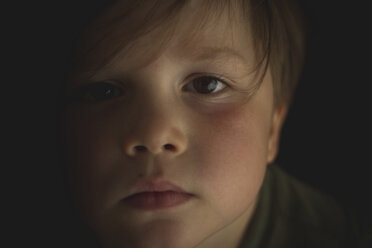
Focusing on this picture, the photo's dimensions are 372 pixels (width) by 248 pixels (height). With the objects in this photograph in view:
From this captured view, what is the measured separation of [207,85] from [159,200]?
271 millimetres

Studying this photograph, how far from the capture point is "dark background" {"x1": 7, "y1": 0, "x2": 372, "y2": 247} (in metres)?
1.06

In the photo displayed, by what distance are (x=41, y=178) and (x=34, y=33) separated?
19.1 inches

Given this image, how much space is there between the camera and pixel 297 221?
3.68 feet

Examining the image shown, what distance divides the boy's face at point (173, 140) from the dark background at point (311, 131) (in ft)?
0.71

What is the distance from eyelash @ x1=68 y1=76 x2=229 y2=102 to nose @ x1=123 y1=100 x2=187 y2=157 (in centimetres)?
10

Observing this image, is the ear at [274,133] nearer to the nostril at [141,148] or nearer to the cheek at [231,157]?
the cheek at [231,157]

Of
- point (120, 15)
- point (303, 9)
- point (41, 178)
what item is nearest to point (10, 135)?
point (41, 178)

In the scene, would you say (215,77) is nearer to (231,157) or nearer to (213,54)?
(213,54)

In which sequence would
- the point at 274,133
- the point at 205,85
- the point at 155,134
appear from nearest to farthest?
1. the point at 155,134
2. the point at 205,85
3. the point at 274,133

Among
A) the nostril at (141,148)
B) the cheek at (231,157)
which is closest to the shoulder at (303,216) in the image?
the cheek at (231,157)

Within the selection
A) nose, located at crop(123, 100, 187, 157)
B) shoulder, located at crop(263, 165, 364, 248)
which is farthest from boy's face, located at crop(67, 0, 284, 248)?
shoulder, located at crop(263, 165, 364, 248)

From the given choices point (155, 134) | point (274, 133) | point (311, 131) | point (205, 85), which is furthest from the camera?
point (311, 131)

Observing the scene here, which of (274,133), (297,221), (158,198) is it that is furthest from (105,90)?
(297,221)

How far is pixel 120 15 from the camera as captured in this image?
0.77 m
